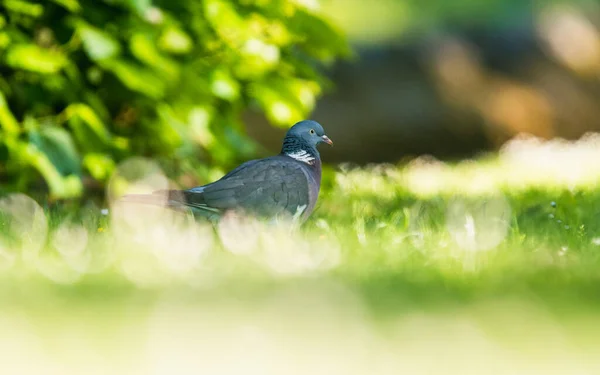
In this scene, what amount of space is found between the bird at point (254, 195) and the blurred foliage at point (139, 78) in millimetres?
1600

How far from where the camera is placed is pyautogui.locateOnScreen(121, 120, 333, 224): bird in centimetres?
460

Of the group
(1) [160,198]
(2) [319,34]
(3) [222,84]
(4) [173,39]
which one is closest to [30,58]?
(4) [173,39]

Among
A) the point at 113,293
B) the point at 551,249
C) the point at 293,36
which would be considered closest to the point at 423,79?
the point at 293,36

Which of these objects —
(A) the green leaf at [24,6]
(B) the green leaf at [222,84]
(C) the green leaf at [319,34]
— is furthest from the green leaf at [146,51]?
(C) the green leaf at [319,34]

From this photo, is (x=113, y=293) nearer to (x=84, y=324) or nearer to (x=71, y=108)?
(x=84, y=324)

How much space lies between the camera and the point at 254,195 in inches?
181

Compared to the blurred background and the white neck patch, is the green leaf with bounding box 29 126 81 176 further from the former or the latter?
the white neck patch

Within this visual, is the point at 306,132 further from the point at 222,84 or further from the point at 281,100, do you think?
the point at 281,100

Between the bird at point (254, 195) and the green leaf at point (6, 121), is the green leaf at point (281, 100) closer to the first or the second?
the green leaf at point (6, 121)

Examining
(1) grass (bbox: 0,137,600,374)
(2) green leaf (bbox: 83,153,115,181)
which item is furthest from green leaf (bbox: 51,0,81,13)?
(1) grass (bbox: 0,137,600,374)

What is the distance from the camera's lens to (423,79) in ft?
36.2

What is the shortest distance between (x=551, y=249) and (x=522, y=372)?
171 cm

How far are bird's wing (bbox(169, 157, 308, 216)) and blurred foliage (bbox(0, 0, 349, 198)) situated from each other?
169cm

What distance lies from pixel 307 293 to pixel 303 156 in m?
1.62
